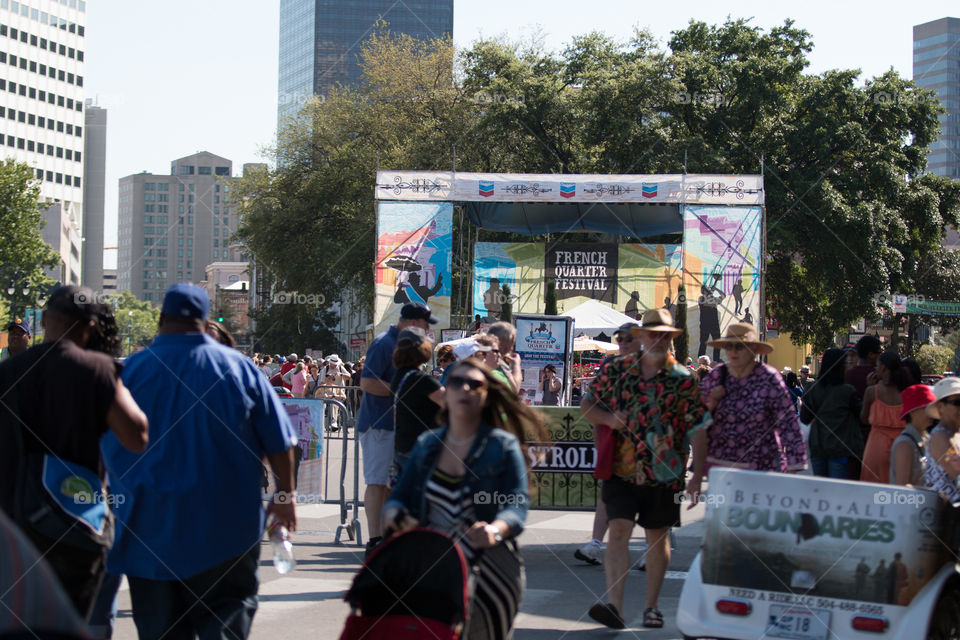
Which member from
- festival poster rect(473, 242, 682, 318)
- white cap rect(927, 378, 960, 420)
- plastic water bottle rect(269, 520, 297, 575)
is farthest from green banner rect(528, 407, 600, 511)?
festival poster rect(473, 242, 682, 318)

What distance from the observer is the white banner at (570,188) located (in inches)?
1103

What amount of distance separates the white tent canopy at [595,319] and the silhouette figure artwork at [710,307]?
2.09 metres

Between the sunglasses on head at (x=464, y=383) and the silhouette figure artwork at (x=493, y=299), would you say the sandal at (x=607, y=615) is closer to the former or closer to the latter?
the sunglasses on head at (x=464, y=383)

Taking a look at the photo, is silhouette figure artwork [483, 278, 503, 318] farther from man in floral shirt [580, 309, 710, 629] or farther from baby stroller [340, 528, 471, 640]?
baby stroller [340, 528, 471, 640]

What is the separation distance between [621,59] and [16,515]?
39.3 m

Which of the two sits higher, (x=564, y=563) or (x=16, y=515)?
(x=16, y=515)

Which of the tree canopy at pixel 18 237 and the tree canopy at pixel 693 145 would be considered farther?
the tree canopy at pixel 18 237

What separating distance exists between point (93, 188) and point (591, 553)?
177 m

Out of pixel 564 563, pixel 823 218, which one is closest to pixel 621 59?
pixel 823 218

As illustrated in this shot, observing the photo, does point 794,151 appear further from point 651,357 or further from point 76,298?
point 76,298

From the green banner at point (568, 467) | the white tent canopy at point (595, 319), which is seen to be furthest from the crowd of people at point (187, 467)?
the white tent canopy at point (595, 319)

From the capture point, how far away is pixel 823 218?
3631 centimetres

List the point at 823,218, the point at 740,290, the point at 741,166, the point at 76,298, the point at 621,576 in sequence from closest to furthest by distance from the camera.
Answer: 1. the point at 76,298
2. the point at 621,576
3. the point at 740,290
4. the point at 823,218
5. the point at 741,166

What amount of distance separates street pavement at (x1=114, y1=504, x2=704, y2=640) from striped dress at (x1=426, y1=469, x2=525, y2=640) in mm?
2123
